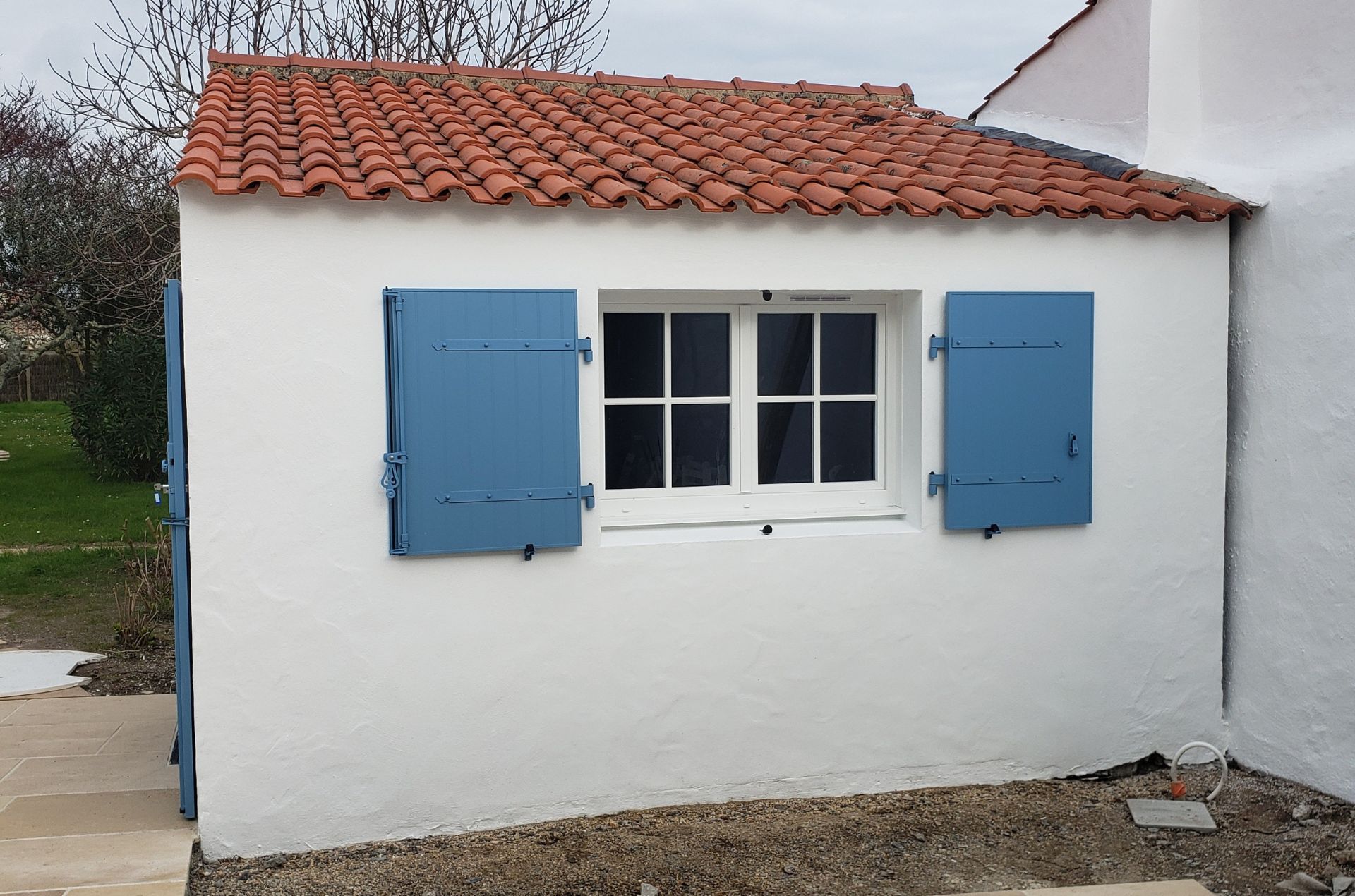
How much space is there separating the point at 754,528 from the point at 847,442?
0.67 meters

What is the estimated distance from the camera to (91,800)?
506cm

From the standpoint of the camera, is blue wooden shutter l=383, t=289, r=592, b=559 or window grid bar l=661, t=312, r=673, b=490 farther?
window grid bar l=661, t=312, r=673, b=490

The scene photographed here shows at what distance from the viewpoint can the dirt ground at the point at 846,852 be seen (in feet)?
14.7

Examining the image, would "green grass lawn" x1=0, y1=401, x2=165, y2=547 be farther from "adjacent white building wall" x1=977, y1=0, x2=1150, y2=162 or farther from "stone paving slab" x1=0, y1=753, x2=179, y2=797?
"adjacent white building wall" x1=977, y1=0, x2=1150, y2=162

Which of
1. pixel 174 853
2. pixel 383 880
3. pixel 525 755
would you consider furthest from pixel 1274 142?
pixel 174 853

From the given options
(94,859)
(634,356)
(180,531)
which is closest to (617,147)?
(634,356)

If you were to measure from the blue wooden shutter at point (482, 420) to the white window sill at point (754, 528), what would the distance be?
12.7 inches

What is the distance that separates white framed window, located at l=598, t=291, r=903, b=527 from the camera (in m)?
5.21

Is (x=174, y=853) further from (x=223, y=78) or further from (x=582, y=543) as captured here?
(x=223, y=78)

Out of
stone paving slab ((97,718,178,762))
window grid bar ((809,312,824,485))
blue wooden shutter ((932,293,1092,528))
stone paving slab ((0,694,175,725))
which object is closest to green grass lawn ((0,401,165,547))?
stone paving slab ((0,694,175,725))

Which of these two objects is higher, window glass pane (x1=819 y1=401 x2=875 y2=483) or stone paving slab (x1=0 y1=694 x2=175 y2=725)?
window glass pane (x1=819 y1=401 x2=875 y2=483)

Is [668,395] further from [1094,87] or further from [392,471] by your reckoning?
[1094,87]

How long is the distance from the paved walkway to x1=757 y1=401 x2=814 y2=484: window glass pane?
2.90 metres

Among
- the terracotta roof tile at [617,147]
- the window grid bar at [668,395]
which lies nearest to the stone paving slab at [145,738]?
the window grid bar at [668,395]
